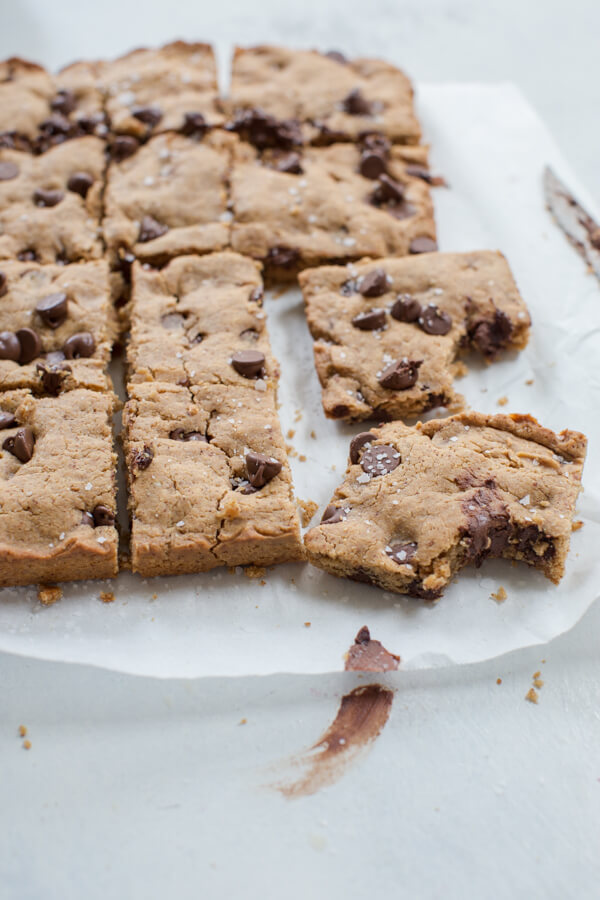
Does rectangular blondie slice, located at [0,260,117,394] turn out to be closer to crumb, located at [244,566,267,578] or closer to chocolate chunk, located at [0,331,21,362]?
chocolate chunk, located at [0,331,21,362]

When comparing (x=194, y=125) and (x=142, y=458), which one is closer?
(x=142, y=458)

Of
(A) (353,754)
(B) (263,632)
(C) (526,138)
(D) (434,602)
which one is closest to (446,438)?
(D) (434,602)

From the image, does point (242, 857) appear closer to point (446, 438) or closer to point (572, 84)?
point (446, 438)

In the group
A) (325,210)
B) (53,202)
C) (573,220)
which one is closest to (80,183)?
(53,202)

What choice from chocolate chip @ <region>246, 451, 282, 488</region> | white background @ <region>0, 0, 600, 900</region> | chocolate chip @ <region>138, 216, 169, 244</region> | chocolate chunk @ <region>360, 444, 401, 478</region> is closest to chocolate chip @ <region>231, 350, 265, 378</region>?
chocolate chip @ <region>246, 451, 282, 488</region>

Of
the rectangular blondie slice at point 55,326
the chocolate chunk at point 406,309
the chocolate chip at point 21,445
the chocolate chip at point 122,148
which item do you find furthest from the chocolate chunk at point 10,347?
the chocolate chunk at point 406,309

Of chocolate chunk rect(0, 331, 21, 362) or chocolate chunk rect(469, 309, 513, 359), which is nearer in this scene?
chocolate chunk rect(0, 331, 21, 362)

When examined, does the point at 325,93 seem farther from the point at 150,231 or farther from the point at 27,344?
the point at 27,344
